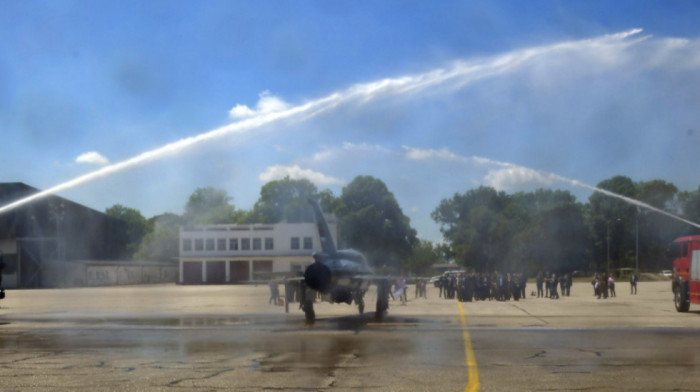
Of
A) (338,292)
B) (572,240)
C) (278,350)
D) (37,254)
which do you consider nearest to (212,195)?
(37,254)

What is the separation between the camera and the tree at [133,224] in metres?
168

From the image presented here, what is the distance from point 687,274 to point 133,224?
15268cm

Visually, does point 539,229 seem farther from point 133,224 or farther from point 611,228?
point 133,224

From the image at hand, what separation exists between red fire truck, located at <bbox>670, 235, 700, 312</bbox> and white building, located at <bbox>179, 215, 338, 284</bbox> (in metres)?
80.6

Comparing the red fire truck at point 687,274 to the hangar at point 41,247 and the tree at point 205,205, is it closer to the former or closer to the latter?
the hangar at point 41,247

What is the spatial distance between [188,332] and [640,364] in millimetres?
14152

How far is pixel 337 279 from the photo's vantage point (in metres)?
29.1

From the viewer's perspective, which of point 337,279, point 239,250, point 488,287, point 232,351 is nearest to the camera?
point 232,351

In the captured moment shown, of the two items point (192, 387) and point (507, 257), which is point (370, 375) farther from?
point (507, 257)

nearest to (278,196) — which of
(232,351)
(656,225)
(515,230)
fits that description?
(515,230)

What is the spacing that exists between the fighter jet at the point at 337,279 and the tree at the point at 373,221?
271 ft

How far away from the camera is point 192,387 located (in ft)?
41.2

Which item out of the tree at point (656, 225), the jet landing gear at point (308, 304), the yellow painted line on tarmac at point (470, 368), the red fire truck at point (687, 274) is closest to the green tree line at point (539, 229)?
the tree at point (656, 225)

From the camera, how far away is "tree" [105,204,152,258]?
552 ft
